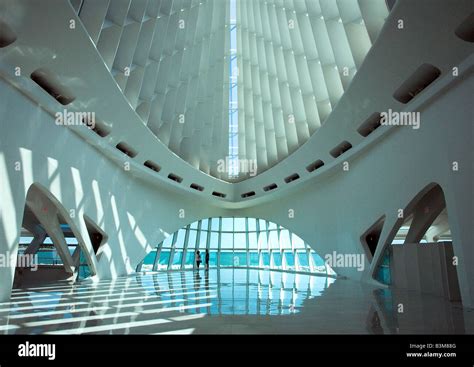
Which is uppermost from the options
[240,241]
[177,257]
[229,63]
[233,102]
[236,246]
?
[229,63]

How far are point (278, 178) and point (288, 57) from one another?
10170mm

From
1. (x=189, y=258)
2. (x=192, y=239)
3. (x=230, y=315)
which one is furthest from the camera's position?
(x=192, y=239)

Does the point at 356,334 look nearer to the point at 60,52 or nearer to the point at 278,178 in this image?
the point at 60,52

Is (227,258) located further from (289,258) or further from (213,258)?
(289,258)

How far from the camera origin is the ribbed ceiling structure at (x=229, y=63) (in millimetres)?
12625

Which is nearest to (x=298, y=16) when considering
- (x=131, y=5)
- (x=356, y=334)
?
(x=131, y=5)

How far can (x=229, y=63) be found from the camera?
881 inches

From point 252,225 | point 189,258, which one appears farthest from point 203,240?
point 252,225

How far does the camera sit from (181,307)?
8391 mm

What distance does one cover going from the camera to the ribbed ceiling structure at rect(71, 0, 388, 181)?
497 inches

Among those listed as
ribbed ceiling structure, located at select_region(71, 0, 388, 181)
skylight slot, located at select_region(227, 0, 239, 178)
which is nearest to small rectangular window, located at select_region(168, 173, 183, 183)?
ribbed ceiling structure, located at select_region(71, 0, 388, 181)

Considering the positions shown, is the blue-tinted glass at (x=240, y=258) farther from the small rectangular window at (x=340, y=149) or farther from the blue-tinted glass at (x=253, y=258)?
the small rectangular window at (x=340, y=149)

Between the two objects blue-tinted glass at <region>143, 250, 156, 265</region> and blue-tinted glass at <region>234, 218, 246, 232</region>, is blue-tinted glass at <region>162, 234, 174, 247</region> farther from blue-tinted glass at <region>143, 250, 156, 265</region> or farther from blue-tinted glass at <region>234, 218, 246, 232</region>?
blue-tinted glass at <region>234, 218, 246, 232</region>

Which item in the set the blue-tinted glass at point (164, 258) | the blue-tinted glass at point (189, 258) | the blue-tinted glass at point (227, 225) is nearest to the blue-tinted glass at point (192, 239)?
the blue-tinted glass at point (189, 258)
